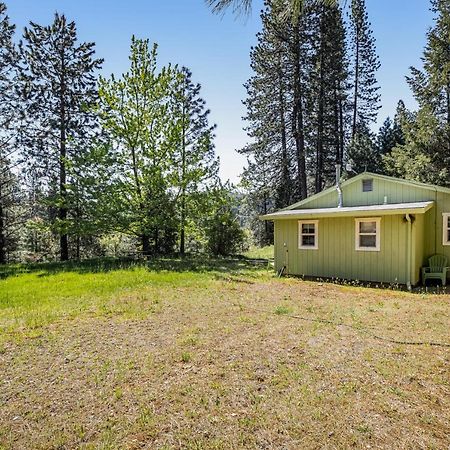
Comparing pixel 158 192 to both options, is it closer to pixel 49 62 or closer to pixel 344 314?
pixel 49 62

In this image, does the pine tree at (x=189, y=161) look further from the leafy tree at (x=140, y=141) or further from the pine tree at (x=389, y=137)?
the pine tree at (x=389, y=137)

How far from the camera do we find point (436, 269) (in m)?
9.68

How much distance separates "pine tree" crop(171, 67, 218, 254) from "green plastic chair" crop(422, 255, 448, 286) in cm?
983

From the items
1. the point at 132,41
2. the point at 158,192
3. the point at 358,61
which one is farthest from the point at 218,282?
the point at 358,61

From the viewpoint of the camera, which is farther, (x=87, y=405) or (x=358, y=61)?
(x=358, y=61)

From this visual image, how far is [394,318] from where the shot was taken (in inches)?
226

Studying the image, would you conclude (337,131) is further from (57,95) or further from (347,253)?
(57,95)

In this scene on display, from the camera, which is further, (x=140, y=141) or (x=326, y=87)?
(x=326, y=87)

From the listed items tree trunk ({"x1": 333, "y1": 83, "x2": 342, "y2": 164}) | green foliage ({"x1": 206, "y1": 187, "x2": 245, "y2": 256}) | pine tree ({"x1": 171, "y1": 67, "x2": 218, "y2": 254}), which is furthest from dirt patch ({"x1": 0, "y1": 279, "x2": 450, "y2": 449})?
tree trunk ({"x1": 333, "y1": 83, "x2": 342, "y2": 164})

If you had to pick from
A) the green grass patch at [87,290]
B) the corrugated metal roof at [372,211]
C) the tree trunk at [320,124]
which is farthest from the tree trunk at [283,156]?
the corrugated metal roof at [372,211]

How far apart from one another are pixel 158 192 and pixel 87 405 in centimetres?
1293

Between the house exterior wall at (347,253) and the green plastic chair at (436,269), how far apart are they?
366mm

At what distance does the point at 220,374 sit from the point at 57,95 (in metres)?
18.3

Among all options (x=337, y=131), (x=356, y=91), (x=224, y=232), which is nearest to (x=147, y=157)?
(x=224, y=232)
